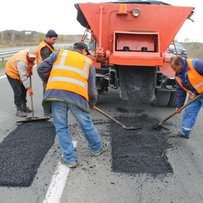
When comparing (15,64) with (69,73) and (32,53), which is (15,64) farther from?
(69,73)

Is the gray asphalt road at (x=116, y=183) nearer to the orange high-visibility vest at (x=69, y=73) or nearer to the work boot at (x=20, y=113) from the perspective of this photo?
the orange high-visibility vest at (x=69, y=73)

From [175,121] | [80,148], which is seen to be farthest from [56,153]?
[175,121]

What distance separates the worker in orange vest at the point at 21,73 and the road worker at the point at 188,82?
2766 millimetres

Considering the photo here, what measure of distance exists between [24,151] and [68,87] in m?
1.25

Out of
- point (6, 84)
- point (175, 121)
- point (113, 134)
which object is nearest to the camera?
point (113, 134)

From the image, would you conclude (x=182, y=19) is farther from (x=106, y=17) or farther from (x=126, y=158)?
(x=126, y=158)

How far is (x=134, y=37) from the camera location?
295 inches

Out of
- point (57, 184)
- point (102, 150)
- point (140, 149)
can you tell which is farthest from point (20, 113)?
point (57, 184)

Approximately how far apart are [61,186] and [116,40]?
423 centimetres

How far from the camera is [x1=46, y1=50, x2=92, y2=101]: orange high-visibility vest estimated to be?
169 inches

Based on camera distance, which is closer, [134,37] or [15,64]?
[15,64]

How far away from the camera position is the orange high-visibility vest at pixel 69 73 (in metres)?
4.30

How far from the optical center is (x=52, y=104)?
444 cm

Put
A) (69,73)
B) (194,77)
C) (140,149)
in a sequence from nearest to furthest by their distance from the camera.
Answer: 1. (69,73)
2. (140,149)
3. (194,77)
